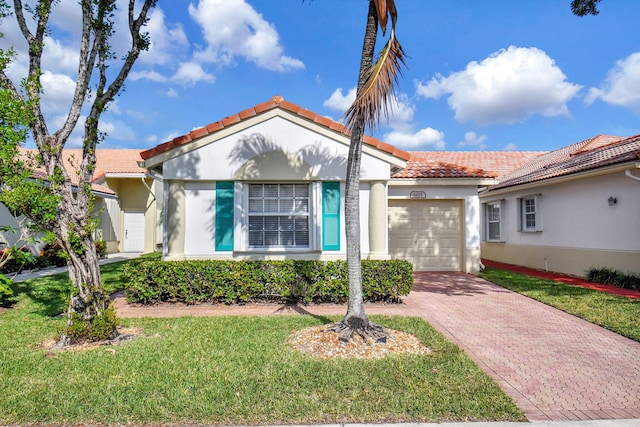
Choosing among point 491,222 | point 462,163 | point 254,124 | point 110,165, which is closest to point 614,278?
point 491,222

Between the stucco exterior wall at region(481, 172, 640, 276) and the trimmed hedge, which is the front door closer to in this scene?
the trimmed hedge

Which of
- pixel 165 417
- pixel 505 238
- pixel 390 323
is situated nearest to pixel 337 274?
pixel 390 323

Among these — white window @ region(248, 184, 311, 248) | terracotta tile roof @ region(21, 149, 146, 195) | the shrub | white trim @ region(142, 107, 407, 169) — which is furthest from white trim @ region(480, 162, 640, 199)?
terracotta tile roof @ region(21, 149, 146, 195)

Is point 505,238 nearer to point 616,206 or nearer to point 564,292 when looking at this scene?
point 616,206

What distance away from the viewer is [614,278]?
10.8 m

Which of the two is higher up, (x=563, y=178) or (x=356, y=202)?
(x=563, y=178)

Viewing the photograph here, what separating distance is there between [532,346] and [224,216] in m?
7.08

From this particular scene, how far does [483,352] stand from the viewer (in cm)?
559

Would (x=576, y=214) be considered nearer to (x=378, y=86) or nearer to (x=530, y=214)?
(x=530, y=214)

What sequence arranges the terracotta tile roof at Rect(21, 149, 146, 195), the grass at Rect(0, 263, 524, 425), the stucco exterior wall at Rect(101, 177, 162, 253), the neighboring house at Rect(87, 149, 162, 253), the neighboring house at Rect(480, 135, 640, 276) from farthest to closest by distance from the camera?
the stucco exterior wall at Rect(101, 177, 162, 253) → the neighboring house at Rect(87, 149, 162, 253) → the terracotta tile roof at Rect(21, 149, 146, 195) → the neighboring house at Rect(480, 135, 640, 276) → the grass at Rect(0, 263, 524, 425)

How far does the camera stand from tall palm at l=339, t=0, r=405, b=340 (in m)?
5.43

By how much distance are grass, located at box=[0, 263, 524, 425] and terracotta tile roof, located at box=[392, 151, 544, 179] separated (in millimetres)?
7607

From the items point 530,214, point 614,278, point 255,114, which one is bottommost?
point 614,278

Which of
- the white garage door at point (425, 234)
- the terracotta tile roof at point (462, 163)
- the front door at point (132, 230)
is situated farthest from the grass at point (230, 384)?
the front door at point (132, 230)
